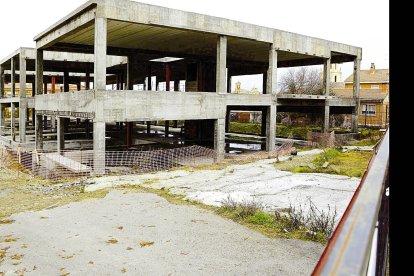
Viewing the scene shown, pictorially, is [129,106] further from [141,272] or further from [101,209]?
Answer: [141,272]

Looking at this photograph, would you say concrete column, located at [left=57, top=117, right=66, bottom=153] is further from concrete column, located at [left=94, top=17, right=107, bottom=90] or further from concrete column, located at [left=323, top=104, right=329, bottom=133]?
concrete column, located at [left=323, top=104, right=329, bottom=133]

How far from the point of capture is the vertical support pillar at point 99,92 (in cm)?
1662

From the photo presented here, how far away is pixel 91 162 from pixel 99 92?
151 inches

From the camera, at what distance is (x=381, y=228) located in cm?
141

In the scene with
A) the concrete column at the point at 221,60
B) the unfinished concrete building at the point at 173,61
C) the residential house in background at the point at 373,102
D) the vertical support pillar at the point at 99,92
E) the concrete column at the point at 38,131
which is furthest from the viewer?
the residential house in background at the point at 373,102

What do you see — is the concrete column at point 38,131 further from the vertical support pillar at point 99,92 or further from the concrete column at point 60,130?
the vertical support pillar at point 99,92

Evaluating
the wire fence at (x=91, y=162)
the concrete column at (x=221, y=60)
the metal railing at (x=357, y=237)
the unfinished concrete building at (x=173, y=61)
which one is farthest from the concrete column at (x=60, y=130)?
the metal railing at (x=357, y=237)

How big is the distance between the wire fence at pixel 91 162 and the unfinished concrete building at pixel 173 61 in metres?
A: 0.73

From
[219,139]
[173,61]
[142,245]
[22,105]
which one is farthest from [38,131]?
[142,245]

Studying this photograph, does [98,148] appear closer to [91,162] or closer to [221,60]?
[91,162]

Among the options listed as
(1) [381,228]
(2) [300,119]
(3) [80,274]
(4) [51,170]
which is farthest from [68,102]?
(2) [300,119]
